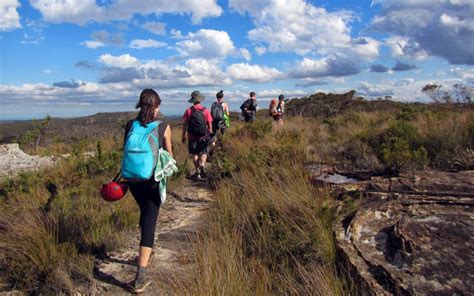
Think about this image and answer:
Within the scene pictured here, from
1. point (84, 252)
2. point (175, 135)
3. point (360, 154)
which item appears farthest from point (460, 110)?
point (84, 252)

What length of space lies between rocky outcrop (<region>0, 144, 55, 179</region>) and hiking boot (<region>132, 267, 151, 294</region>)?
18.8 ft

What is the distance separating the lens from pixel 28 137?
42.5ft

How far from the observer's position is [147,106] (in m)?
3.71

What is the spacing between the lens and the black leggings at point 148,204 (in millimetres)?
3715

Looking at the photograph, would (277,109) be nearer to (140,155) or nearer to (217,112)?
(217,112)

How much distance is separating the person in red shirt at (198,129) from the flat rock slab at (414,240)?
404cm

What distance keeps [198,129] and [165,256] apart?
12.3 feet

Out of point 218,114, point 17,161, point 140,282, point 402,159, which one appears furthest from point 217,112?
point 140,282

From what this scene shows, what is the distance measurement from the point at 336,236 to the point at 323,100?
82.2 ft

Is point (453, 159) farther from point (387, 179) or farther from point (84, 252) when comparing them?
point (84, 252)

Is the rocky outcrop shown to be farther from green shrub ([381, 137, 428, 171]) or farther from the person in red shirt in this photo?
green shrub ([381, 137, 428, 171])

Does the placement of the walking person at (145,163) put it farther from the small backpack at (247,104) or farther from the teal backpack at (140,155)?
the small backpack at (247,104)

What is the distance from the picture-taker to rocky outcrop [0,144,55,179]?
28.3ft

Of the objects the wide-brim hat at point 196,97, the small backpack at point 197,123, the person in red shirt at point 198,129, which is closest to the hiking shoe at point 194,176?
the person in red shirt at point 198,129
